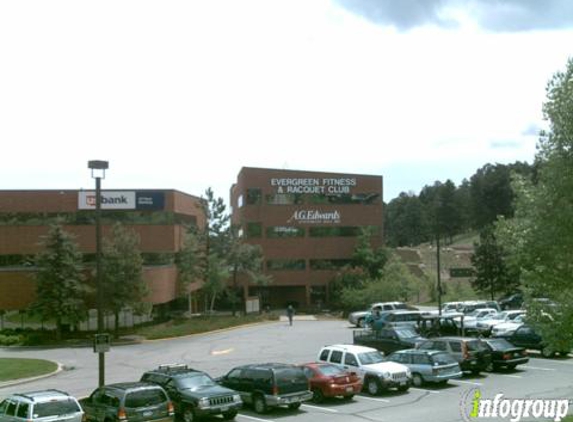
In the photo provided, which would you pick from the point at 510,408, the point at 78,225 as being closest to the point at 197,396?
the point at 510,408

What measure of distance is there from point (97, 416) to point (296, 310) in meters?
54.1

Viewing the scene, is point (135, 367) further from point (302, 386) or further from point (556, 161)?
point (556, 161)

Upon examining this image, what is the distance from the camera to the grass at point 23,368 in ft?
103

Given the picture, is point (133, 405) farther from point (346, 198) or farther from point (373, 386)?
Answer: point (346, 198)

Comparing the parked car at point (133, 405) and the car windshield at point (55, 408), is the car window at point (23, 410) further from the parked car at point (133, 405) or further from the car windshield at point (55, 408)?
the parked car at point (133, 405)

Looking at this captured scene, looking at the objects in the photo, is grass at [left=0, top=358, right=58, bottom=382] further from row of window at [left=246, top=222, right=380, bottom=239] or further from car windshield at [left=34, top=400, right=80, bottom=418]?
row of window at [left=246, top=222, right=380, bottom=239]

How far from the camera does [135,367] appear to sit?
3369cm

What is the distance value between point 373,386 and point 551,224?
12.5 m

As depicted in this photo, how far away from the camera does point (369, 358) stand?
2527cm

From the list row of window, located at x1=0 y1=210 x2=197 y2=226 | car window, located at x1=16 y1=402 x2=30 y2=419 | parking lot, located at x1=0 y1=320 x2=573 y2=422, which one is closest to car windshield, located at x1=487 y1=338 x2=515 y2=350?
parking lot, located at x1=0 y1=320 x2=573 y2=422

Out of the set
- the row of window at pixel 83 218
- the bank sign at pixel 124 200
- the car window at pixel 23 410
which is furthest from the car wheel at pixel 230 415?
the bank sign at pixel 124 200

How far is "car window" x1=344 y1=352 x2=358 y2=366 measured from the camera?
25034 millimetres

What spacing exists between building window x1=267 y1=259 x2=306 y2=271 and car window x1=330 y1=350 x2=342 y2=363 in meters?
47.9

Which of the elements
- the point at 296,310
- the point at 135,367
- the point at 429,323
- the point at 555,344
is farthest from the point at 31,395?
the point at 296,310
